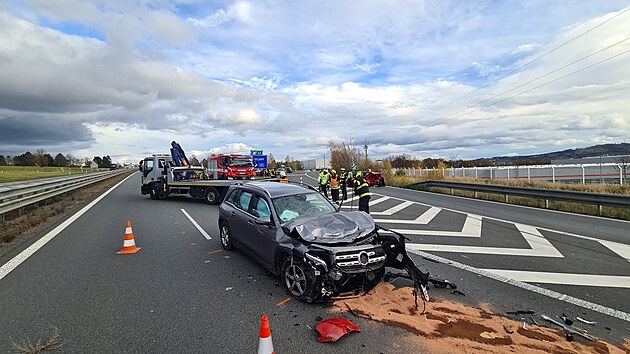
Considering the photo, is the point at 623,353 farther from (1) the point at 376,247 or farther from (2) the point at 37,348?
(2) the point at 37,348

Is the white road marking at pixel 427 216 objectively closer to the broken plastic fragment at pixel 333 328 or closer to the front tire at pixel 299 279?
the front tire at pixel 299 279

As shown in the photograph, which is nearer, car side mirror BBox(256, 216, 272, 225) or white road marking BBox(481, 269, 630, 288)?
white road marking BBox(481, 269, 630, 288)

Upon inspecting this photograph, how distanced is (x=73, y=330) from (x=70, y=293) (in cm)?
134

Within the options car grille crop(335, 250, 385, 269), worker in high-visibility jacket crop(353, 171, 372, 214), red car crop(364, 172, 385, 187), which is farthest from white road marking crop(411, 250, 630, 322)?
red car crop(364, 172, 385, 187)

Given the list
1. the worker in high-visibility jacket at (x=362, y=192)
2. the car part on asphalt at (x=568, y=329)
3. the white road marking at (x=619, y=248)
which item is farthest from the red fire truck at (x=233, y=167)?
the car part on asphalt at (x=568, y=329)

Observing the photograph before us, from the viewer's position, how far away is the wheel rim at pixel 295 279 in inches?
172

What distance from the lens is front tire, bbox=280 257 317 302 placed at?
419 centimetres

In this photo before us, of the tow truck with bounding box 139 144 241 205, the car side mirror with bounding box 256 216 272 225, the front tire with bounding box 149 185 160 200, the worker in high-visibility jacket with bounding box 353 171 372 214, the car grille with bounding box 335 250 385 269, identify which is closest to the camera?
the car grille with bounding box 335 250 385 269

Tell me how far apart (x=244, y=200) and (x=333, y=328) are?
359cm

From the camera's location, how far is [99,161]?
383 feet

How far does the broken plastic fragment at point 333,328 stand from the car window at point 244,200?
310 cm

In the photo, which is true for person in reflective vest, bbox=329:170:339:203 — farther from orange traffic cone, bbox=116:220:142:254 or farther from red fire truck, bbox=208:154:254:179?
orange traffic cone, bbox=116:220:142:254

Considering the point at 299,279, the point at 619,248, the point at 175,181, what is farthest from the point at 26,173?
the point at 619,248

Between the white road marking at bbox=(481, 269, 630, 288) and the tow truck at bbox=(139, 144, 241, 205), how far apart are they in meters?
12.2
